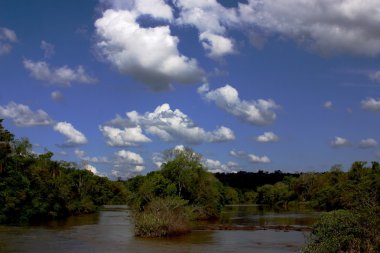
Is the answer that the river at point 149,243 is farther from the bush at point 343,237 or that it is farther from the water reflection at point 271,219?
the water reflection at point 271,219

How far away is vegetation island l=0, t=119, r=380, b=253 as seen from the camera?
26.0 meters

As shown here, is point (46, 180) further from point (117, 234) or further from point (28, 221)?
point (117, 234)

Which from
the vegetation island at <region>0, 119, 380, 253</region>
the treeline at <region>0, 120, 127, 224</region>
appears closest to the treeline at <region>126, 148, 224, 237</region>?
the vegetation island at <region>0, 119, 380, 253</region>

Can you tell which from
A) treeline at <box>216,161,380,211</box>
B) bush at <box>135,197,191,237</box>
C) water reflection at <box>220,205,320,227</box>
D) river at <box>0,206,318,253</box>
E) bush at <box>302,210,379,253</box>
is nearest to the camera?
bush at <box>302,210,379,253</box>

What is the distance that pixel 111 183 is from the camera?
167 m

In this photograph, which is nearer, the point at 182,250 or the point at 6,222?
the point at 182,250

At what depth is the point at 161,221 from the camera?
46.0 m

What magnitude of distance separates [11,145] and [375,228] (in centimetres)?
6193

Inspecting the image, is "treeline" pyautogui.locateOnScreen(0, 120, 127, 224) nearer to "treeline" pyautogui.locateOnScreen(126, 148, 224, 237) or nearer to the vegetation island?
the vegetation island

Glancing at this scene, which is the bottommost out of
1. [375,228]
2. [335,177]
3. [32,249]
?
[32,249]

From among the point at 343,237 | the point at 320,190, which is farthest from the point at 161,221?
the point at 320,190

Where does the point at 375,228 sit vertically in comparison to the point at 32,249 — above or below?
above

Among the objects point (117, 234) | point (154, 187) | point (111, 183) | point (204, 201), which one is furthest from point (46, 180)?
point (111, 183)

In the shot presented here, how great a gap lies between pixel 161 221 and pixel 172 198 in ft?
37.2
